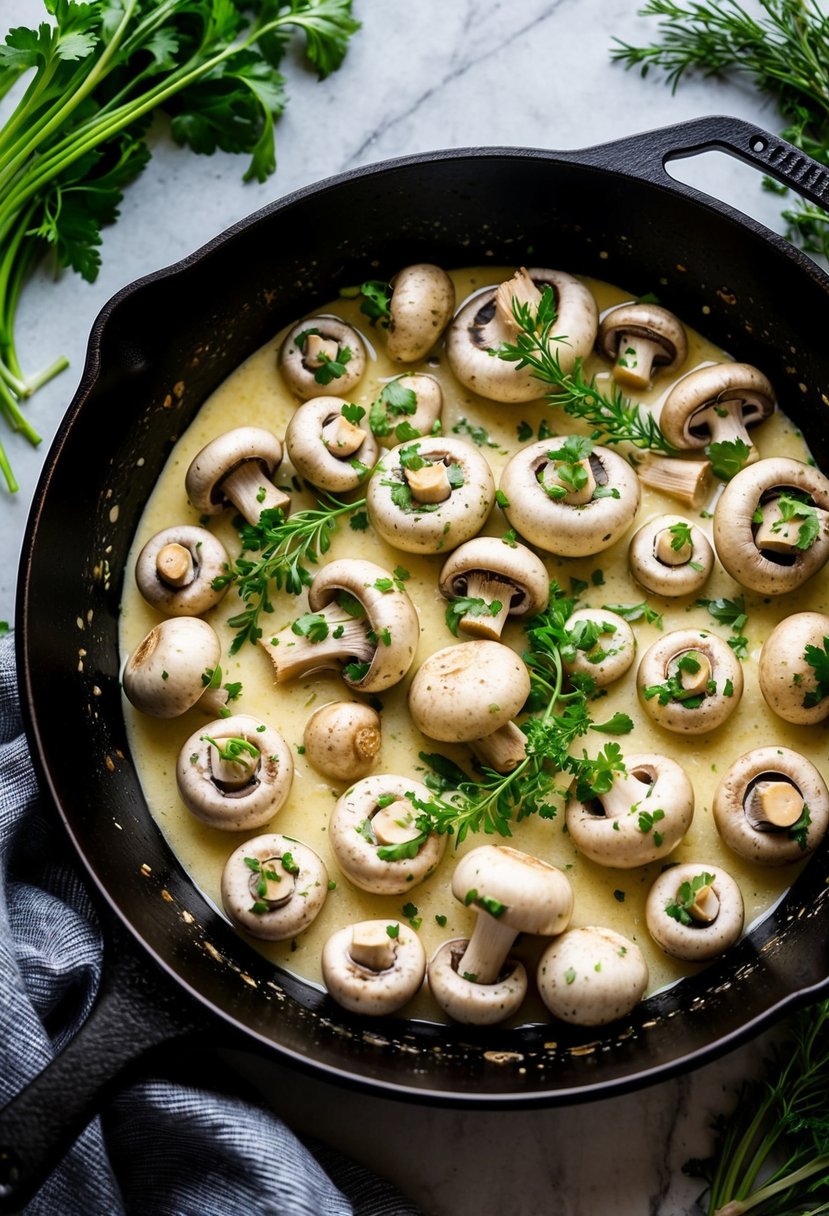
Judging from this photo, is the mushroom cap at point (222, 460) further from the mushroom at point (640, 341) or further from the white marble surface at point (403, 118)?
the mushroom at point (640, 341)

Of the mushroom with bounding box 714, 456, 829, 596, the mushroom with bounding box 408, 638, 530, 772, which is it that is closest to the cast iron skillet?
the mushroom with bounding box 714, 456, 829, 596

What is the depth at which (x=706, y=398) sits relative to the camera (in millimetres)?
2943

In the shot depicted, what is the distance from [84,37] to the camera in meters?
2.91

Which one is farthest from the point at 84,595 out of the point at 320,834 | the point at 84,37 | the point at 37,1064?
the point at 84,37

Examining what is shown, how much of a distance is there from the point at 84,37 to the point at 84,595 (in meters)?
1.33

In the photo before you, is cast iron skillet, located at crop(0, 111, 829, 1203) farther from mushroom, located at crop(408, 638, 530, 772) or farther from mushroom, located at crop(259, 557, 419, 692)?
mushroom, located at crop(408, 638, 530, 772)

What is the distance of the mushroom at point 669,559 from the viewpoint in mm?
2877

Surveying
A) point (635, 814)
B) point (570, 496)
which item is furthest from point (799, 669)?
point (570, 496)

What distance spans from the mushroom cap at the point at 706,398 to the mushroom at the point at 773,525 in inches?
7.4

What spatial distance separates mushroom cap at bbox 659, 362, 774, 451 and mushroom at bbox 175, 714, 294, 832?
4.01ft

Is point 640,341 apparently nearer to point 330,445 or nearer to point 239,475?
point 330,445

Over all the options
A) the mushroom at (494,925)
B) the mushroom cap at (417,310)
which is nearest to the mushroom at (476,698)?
the mushroom at (494,925)

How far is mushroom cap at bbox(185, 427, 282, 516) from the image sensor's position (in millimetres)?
2912

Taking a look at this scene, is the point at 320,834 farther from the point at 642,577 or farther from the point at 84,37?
the point at 84,37
